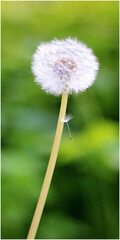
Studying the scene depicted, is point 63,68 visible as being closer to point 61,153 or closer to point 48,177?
point 48,177

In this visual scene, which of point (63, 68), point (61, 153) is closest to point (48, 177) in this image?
point (63, 68)

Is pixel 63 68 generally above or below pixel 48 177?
above

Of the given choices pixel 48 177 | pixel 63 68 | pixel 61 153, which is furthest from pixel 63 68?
pixel 61 153

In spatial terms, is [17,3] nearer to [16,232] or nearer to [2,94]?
[2,94]

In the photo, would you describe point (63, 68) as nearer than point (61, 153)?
Yes

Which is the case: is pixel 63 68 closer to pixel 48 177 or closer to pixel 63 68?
pixel 63 68

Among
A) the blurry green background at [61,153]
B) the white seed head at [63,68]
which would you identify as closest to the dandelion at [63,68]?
the white seed head at [63,68]
